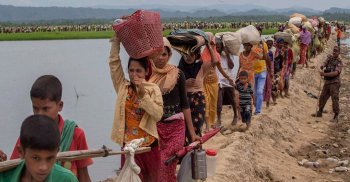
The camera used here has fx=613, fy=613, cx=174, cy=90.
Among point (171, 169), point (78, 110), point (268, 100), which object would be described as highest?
point (171, 169)

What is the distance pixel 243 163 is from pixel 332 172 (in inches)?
76.4

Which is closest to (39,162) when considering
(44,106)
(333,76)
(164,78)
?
(44,106)

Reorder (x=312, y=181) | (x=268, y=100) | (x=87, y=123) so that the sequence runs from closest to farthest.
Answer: (x=312, y=181) → (x=268, y=100) → (x=87, y=123)

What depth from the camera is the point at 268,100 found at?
40.6ft

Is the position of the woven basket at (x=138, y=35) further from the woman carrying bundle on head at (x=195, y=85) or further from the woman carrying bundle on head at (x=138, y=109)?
the woman carrying bundle on head at (x=195, y=85)

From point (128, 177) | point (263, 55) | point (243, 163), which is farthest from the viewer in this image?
point (263, 55)

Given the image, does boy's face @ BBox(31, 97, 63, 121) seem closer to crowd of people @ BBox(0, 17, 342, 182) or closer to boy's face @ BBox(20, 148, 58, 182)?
crowd of people @ BBox(0, 17, 342, 182)

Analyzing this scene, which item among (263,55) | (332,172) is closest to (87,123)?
(263,55)

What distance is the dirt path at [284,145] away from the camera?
8.00m

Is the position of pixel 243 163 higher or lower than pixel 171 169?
lower

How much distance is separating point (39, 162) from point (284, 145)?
340 inches

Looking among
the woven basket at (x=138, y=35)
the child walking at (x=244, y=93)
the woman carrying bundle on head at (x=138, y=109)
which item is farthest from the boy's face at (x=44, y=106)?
the child walking at (x=244, y=93)

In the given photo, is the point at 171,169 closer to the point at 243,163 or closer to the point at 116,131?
the point at 116,131

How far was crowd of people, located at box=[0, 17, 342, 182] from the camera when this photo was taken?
8.11 ft
